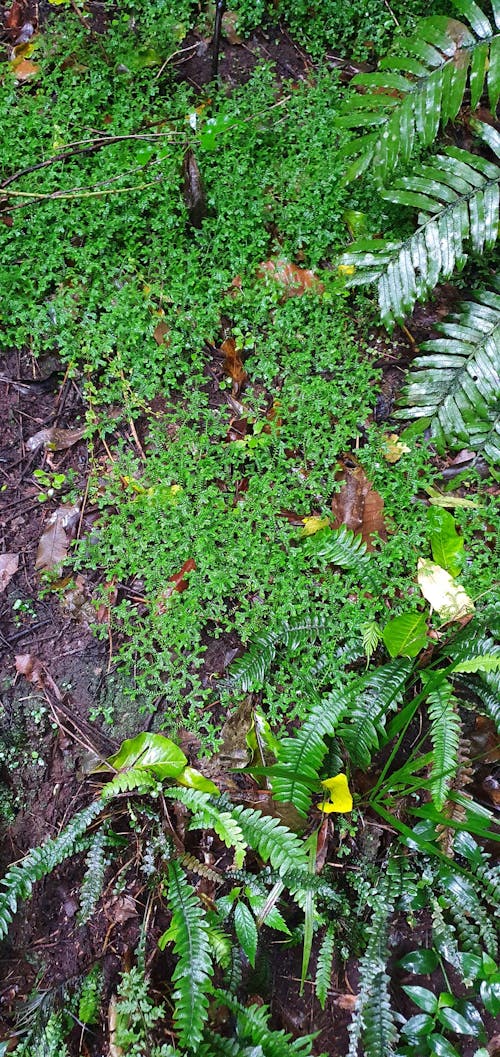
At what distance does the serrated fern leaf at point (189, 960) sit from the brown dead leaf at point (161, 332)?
2.65 metres

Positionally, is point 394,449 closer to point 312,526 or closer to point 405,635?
point 312,526

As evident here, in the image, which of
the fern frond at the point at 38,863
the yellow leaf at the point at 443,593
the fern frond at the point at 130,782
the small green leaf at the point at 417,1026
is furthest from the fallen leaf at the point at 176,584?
the small green leaf at the point at 417,1026

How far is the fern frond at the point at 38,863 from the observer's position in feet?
8.46

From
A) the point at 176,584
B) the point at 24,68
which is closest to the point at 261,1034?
the point at 176,584

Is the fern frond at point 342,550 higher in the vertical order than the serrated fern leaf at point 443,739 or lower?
higher

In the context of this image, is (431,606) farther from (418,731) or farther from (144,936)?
(144,936)

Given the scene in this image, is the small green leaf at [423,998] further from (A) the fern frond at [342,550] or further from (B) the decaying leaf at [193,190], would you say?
(B) the decaying leaf at [193,190]

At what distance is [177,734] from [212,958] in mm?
925

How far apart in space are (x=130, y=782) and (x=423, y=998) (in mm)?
1521

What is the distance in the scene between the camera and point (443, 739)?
9.25 feet

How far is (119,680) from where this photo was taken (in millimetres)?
3109

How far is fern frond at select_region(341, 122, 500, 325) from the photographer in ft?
10.7

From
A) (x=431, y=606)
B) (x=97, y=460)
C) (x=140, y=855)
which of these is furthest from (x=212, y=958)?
(x=97, y=460)

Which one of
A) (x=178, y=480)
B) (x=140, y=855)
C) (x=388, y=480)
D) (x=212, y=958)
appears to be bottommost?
(x=212, y=958)
